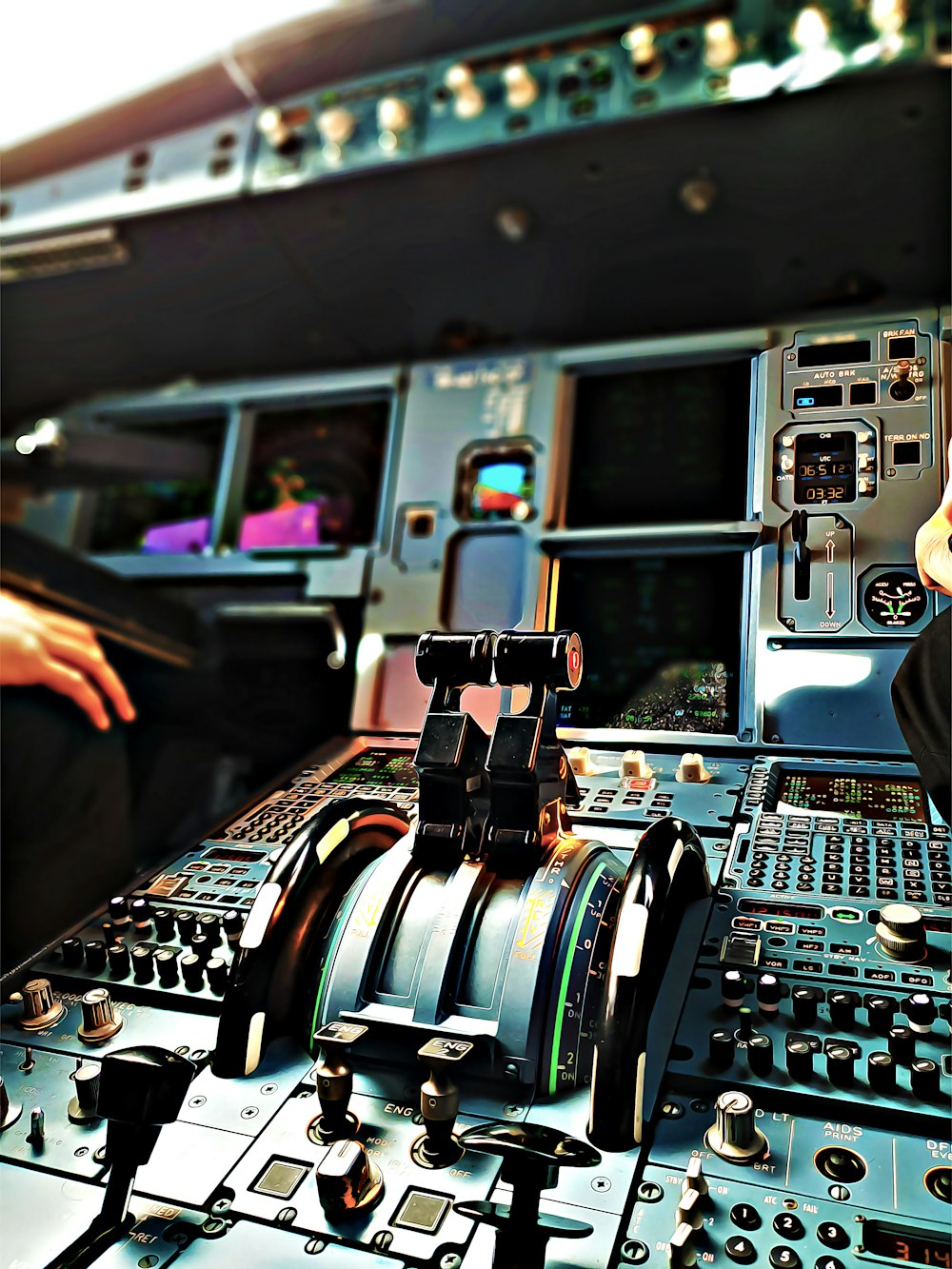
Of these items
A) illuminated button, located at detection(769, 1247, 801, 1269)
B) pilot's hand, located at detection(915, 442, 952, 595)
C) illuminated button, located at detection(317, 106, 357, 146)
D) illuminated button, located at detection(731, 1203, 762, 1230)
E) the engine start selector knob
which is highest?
illuminated button, located at detection(317, 106, 357, 146)

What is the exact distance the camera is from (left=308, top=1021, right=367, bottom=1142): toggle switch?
1.22 metres

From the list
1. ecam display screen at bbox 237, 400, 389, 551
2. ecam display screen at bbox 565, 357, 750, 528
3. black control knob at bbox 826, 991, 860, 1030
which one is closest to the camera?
black control knob at bbox 826, 991, 860, 1030

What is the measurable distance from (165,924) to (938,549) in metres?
1.52

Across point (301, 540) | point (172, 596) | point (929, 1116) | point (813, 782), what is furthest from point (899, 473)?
point (172, 596)

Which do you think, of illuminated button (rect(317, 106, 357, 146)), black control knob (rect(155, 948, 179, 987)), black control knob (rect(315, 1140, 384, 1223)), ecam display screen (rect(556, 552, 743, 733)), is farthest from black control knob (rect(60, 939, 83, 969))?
illuminated button (rect(317, 106, 357, 146))

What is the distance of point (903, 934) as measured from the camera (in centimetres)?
127

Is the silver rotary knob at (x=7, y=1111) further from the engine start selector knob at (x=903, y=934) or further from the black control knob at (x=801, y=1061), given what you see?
the engine start selector knob at (x=903, y=934)

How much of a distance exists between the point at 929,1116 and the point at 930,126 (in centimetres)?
213

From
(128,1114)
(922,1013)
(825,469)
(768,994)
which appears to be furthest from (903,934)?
(128,1114)

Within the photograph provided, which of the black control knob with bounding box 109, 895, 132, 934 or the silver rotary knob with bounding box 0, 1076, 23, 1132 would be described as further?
the black control knob with bounding box 109, 895, 132, 934

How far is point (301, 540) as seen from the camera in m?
2.13

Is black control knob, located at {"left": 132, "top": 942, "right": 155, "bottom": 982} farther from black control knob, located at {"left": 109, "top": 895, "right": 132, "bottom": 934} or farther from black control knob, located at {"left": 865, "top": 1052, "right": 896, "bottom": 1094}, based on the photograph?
black control knob, located at {"left": 865, "top": 1052, "right": 896, "bottom": 1094}

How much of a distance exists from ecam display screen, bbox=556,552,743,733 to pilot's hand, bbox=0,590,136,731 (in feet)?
4.20

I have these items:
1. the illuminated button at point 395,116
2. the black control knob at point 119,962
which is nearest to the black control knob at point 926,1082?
the black control knob at point 119,962
